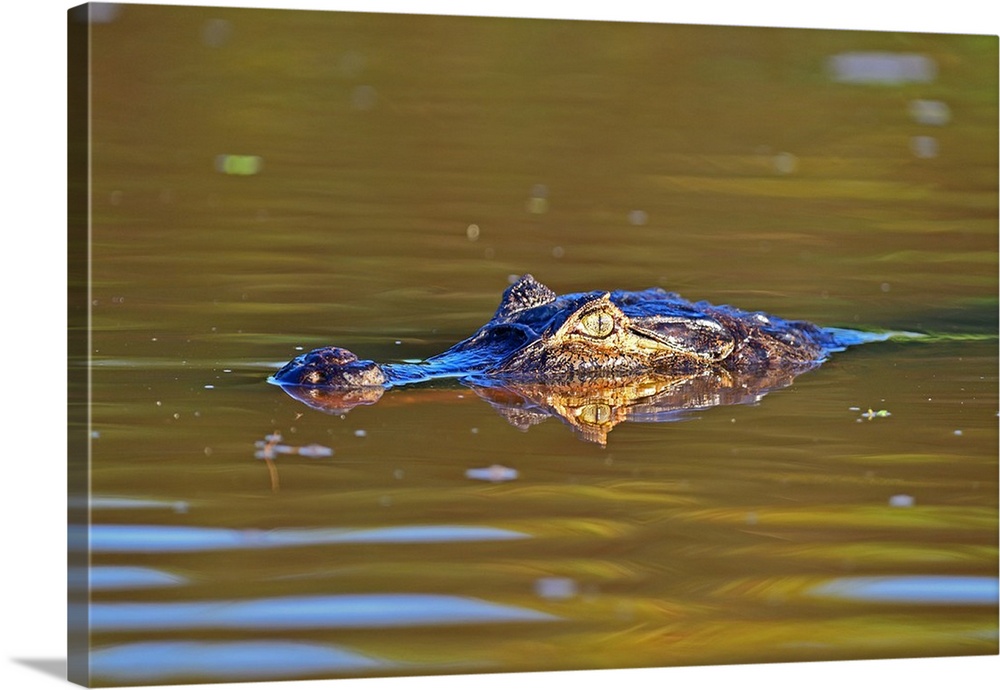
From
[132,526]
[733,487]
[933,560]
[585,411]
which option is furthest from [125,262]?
[933,560]

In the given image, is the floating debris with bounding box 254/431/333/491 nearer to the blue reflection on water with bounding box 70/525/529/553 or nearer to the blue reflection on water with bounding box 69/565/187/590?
the blue reflection on water with bounding box 70/525/529/553

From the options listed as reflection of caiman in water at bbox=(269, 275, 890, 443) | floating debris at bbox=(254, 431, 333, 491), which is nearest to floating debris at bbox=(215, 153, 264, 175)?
reflection of caiman in water at bbox=(269, 275, 890, 443)

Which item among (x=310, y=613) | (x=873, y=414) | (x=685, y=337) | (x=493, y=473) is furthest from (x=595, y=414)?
(x=310, y=613)

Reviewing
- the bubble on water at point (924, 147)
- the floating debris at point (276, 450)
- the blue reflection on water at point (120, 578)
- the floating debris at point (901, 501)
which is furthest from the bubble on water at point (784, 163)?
the blue reflection on water at point (120, 578)

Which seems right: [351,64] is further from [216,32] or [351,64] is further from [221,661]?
[221,661]

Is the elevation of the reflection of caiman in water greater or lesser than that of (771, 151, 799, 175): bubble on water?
lesser
